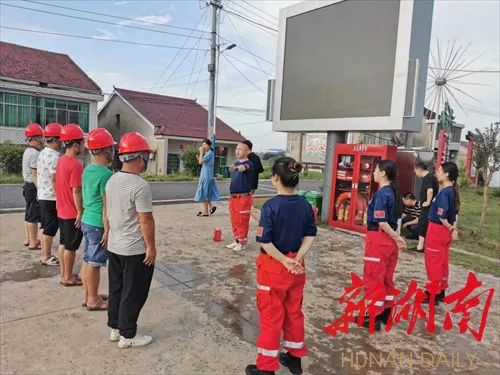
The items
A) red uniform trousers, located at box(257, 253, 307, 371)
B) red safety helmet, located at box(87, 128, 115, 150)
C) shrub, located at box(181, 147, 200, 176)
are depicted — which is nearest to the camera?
red uniform trousers, located at box(257, 253, 307, 371)

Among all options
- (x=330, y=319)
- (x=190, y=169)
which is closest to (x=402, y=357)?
(x=330, y=319)

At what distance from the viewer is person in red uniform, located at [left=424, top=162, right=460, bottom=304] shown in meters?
3.99

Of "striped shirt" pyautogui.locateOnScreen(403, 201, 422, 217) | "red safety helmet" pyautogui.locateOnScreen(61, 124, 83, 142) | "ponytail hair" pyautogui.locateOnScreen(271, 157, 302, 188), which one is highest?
"red safety helmet" pyautogui.locateOnScreen(61, 124, 83, 142)

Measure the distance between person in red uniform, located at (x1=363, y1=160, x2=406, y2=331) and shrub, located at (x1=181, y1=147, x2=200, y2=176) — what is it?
20355 millimetres

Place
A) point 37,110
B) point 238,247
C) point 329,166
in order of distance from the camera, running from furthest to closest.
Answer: point 37,110
point 329,166
point 238,247

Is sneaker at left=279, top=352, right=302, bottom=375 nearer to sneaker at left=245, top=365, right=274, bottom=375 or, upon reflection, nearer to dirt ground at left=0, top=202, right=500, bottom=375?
dirt ground at left=0, top=202, right=500, bottom=375

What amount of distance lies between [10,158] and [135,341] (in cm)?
1749

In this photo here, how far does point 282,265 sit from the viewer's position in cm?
254

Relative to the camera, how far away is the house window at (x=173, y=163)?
A: 25.2 m

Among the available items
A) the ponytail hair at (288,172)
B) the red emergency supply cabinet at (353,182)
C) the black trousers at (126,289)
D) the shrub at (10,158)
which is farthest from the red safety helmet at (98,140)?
the shrub at (10,158)

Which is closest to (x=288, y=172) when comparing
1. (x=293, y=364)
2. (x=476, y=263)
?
(x=293, y=364)

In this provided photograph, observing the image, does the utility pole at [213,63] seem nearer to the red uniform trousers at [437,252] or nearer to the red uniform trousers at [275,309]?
the red uniform trousers at [437,252]

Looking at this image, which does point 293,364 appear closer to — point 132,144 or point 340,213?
point 132,144

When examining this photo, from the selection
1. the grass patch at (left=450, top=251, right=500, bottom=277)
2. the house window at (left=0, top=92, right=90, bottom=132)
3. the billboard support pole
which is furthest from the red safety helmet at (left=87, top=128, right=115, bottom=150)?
the house window at (left=0, top=92, right=90, bottom=132)
